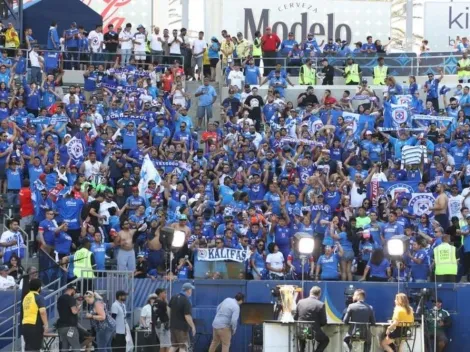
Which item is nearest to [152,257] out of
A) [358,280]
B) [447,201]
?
[358,280]

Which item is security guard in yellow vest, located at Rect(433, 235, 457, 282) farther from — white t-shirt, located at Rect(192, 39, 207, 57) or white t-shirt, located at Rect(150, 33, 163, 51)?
white t-shirt, located at Rect(150, 33, 163, 51)

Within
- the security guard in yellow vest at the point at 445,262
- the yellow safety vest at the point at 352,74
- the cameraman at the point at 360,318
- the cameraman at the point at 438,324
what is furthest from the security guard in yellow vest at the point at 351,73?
the cameraman at the point at 360,318

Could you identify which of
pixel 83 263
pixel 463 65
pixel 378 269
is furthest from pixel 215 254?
pixel 463 65

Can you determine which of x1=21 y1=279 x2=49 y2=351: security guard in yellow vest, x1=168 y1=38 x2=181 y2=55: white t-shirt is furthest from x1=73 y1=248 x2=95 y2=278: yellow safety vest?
x1=168 y1=38 x2=181 y2=55: white t-shirt

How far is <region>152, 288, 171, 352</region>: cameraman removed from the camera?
29.9 meters

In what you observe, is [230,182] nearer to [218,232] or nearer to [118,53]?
[218,232]

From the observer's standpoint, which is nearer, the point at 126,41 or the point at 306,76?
the point at 126,41

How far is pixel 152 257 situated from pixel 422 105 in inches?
419

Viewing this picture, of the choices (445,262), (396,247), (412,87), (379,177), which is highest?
(412,87)

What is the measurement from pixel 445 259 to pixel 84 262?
7050 mm

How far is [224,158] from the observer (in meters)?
37.1

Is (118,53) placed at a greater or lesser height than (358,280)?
greater

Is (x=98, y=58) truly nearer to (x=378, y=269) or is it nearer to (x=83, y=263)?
(x=83, y=263)

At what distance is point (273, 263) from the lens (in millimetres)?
32844
